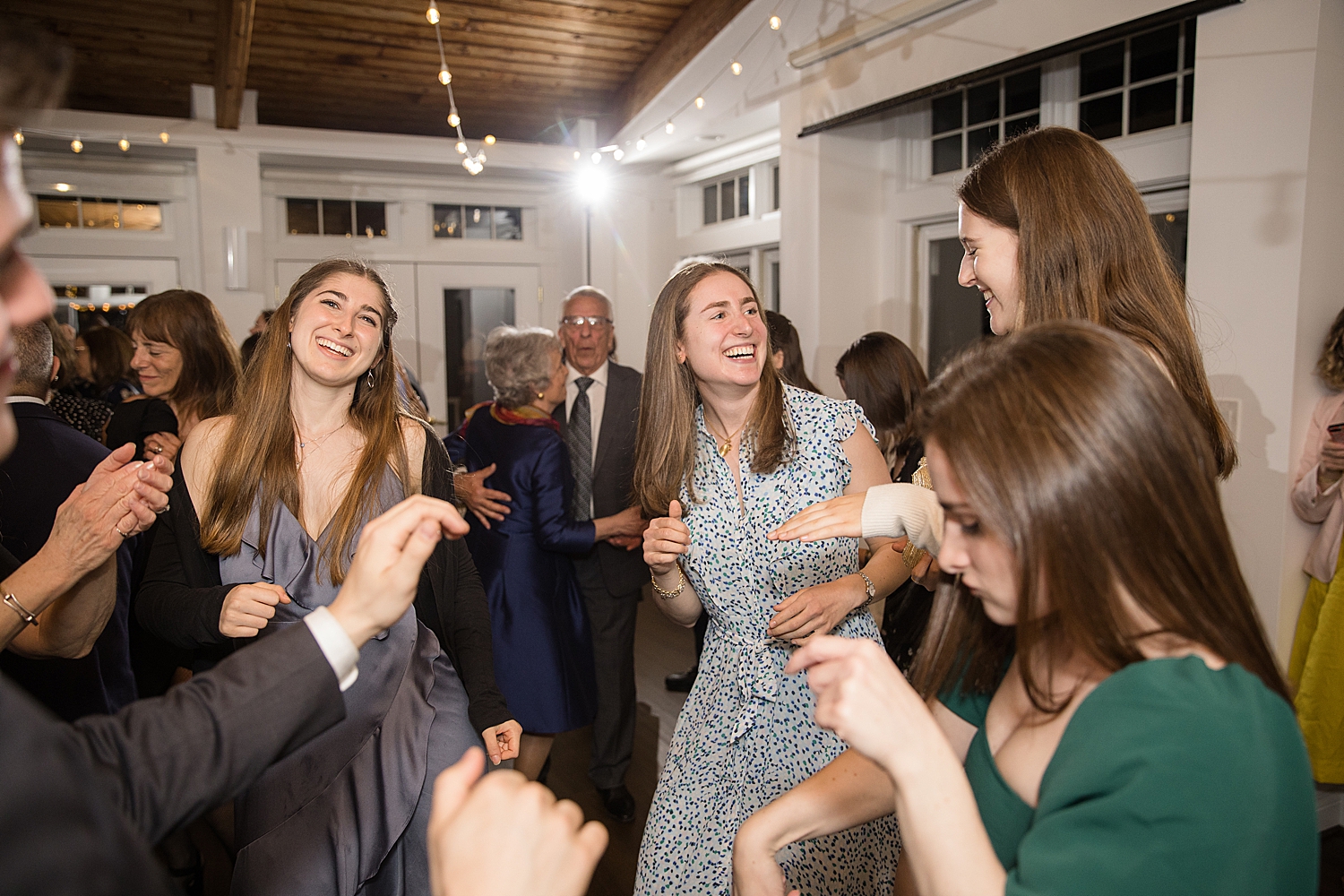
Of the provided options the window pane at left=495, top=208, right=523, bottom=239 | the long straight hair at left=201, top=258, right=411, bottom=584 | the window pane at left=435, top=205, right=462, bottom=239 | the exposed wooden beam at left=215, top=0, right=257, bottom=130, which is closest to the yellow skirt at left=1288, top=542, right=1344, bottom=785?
the long straight hair at left=201, top=258, right=411, bottom=584

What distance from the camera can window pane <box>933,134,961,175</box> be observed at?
4.29 metres

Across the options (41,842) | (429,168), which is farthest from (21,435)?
(429,168)

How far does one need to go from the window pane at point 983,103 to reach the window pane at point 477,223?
4614mm

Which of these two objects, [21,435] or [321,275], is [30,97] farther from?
[21,435]

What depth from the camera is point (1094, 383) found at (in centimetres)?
87

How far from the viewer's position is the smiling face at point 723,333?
6.66 ft

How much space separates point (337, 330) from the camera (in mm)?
1858

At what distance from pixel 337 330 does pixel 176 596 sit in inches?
24.1

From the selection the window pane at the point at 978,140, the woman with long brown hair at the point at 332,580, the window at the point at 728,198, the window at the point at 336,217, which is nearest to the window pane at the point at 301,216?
the window at the point at 336,217

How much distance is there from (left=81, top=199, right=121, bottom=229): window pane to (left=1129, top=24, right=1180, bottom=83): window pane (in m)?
6.65

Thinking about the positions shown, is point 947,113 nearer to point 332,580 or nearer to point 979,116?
point 979,116

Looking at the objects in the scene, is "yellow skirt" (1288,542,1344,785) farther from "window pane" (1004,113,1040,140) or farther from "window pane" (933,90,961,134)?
"window pane" (933,90,961,134)

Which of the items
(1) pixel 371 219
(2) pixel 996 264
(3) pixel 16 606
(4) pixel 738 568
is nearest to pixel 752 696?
(4) pixel 738 568

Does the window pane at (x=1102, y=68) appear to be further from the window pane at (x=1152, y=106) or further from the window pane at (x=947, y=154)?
the window pane at (x=947, y=154)
